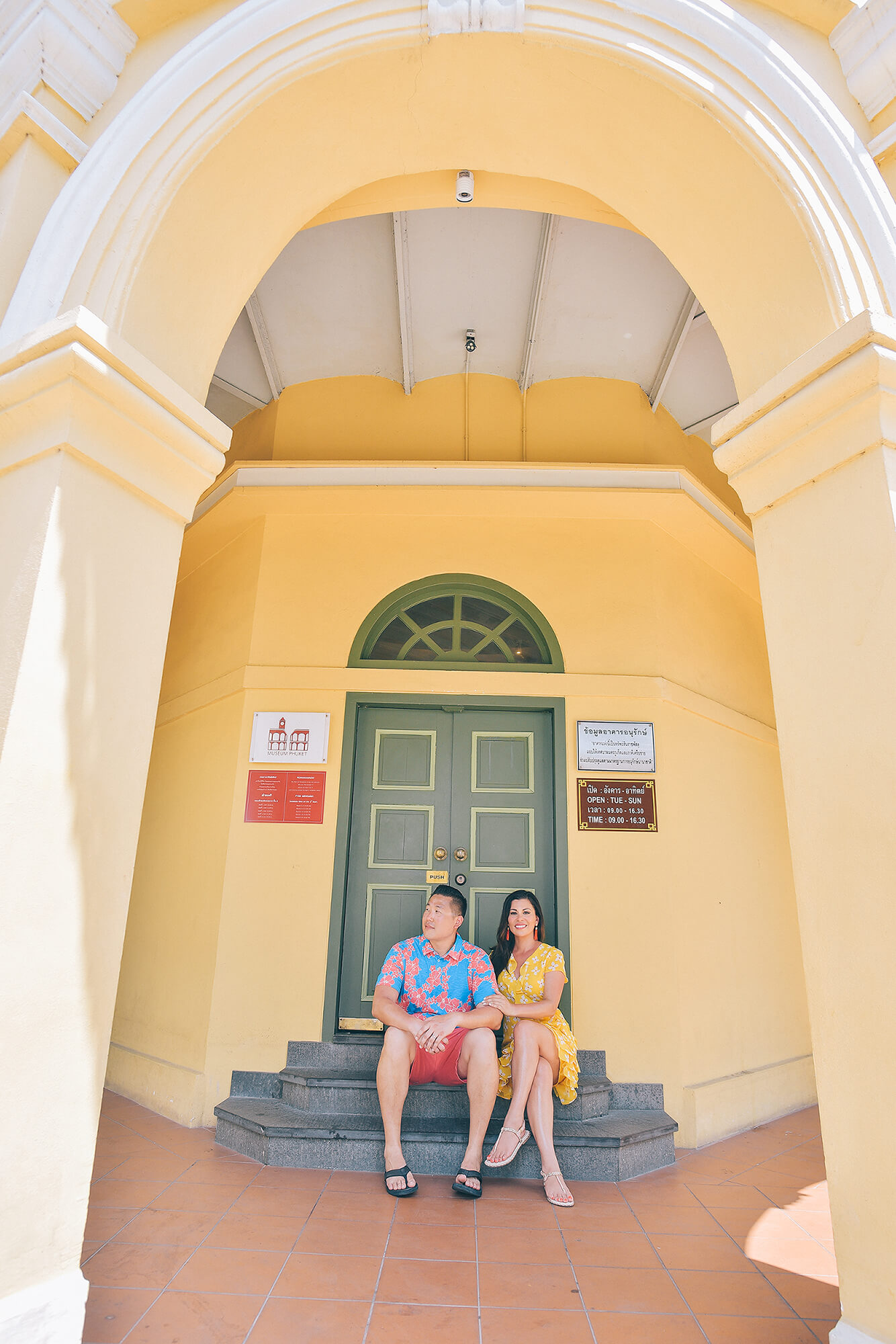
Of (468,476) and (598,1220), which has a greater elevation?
(468,476)

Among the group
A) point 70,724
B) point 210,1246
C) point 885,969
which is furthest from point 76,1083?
point 885,969

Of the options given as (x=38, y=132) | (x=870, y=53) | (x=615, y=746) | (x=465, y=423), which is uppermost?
(x=465, y=423)

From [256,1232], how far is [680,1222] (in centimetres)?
163

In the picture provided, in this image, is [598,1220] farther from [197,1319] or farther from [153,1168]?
[153,1168]

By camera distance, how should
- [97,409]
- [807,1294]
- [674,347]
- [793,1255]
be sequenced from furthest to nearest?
[674,347], [793,1255], [807,1294], [97,409]

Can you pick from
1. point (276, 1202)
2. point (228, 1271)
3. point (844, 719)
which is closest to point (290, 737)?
point (276, 1202)

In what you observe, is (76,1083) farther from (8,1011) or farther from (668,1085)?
(668,1085)

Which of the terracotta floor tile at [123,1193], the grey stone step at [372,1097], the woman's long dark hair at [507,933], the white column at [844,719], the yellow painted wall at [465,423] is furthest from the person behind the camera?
the yellow painted wall at [465,423]

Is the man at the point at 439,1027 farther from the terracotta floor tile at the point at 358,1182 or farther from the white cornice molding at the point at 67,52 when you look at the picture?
the white cornice molding at the point at 67,52

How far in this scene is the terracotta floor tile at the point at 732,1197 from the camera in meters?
3.37

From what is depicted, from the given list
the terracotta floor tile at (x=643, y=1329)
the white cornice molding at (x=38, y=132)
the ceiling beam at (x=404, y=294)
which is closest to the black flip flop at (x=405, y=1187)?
the terracotta floor tile at (x=643, y=1329)

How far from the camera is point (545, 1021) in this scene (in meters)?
3.81

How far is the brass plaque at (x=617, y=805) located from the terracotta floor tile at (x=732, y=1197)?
1.76m

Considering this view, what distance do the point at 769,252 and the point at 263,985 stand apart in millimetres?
4173
